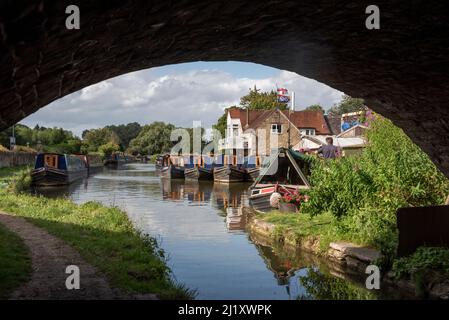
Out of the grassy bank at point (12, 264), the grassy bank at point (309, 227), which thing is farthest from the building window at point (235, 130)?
the grassy bank at point (12, 264)

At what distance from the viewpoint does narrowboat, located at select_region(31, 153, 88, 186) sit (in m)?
33.9

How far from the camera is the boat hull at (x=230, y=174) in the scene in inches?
1548

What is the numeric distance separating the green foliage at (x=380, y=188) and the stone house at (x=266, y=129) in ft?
123

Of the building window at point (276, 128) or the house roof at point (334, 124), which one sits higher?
the house roof at point (334, 124)

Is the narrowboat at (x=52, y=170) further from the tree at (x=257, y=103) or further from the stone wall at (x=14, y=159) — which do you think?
the tree at (x=257, y=103)

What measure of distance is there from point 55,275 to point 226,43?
14.8 feet

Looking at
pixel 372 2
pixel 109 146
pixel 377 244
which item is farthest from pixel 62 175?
pixel 109 146

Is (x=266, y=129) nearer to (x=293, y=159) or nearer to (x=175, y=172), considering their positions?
(x=175, y=172)

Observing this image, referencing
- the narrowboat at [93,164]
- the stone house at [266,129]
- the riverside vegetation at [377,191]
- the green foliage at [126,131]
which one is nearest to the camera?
the riverside vegetation at [377,191]

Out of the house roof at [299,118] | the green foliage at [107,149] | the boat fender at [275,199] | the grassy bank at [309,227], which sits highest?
the house roof at [299,118]

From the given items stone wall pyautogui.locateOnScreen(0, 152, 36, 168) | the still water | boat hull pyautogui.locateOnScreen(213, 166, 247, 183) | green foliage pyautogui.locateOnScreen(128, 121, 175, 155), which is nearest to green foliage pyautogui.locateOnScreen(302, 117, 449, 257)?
the still water

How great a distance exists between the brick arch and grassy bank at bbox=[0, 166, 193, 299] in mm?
3641
